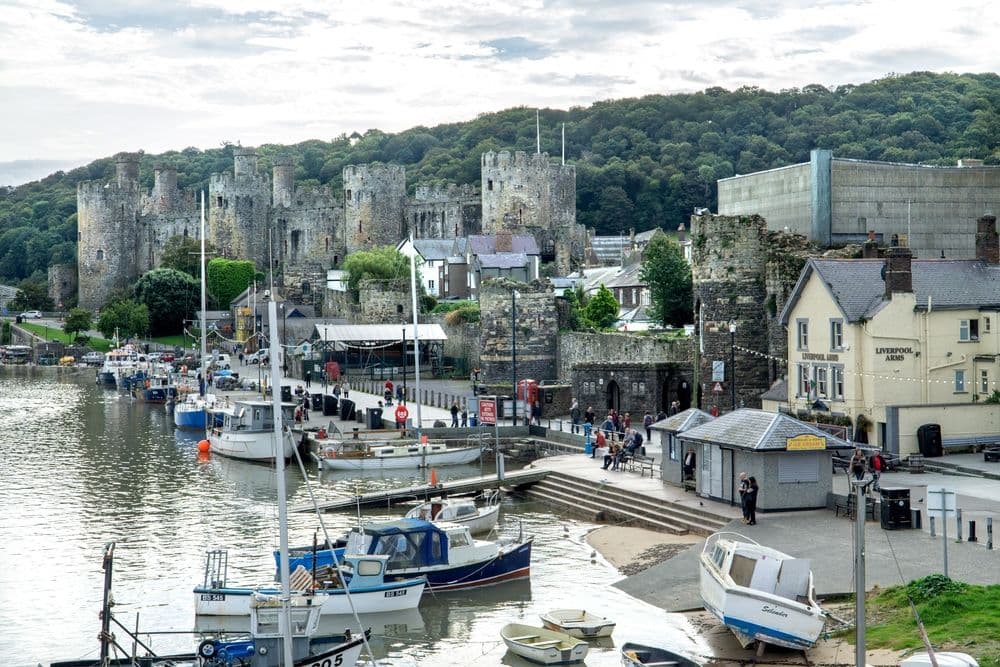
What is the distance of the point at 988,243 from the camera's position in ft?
106

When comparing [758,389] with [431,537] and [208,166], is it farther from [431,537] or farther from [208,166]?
[208,166]

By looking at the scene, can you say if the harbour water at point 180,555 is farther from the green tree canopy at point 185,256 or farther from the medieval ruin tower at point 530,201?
the green tree canopy at point 185,256

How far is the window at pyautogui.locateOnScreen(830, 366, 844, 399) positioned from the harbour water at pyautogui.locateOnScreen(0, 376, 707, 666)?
6919 mm

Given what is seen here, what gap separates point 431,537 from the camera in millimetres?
23500

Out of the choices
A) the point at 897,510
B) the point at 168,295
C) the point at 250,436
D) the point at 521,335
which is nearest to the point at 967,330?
the point at 897,510

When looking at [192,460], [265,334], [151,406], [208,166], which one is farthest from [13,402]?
[208,166]

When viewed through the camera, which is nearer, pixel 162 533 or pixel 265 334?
pixel 162 533

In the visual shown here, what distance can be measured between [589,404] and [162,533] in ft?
51.6

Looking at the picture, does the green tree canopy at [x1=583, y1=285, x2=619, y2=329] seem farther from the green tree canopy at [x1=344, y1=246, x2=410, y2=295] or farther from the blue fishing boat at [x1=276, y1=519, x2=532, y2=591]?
the blue fishing boat at [x1=276, y1=519, x2=532, y2=591]

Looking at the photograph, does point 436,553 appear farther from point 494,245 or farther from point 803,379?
point 494,245

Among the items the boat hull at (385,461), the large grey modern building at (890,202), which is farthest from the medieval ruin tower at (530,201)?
the boat hull at (385,461)

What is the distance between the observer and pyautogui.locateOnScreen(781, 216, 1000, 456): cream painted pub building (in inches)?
1179

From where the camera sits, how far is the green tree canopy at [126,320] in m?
86.6

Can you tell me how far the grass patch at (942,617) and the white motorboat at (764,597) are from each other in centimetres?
87
